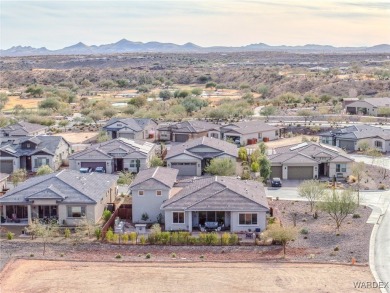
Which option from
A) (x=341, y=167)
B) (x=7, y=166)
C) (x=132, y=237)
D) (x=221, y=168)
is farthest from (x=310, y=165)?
(x=7, y=166)

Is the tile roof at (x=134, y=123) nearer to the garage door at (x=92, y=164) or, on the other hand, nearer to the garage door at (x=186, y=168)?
the garage door at (x=92, y=164)

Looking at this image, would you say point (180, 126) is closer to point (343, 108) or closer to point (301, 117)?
point (301, 117)

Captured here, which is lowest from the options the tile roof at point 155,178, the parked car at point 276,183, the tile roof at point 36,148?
the parked car at point 276,183

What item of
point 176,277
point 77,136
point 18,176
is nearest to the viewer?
point 176,277

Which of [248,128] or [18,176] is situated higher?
[248,128]

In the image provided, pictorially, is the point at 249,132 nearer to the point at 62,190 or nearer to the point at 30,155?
the point at 30,155

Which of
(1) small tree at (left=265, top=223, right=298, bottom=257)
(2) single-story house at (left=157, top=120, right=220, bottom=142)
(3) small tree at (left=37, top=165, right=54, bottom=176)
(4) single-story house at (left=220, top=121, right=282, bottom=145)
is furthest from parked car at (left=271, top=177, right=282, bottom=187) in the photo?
(2) single-story house at (left=157, top=120, right=220, bottom=142)

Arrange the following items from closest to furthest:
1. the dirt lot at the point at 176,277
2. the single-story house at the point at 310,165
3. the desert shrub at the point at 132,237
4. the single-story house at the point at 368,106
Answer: the dirt lot at the point at 176,277 < the desert shrub at the point at 132,237 < the single-story house at the point at 310,165 < the single-story house at the point at 368,106

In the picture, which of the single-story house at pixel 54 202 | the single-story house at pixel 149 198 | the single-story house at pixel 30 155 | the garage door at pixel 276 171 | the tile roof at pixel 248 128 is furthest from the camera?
the tile roof at pixel 248 128

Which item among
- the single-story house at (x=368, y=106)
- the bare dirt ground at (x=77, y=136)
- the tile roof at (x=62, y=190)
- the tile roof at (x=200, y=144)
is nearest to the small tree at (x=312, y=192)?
the tile roof at (x=200, y=144)
